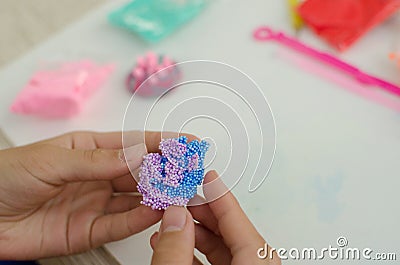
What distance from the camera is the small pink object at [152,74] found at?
80 centimetres

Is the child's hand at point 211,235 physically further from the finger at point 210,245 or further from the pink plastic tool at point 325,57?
the pink plastic tool at point 325,57

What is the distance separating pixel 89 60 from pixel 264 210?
41 centimetres

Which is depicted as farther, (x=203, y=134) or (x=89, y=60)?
(x=89, y=60)

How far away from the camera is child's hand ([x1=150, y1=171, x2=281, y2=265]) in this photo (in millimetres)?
497

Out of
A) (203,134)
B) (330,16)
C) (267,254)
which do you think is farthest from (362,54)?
(267,254)

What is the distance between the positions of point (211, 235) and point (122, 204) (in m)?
0.13

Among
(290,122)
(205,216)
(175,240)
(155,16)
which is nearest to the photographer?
(175,240)

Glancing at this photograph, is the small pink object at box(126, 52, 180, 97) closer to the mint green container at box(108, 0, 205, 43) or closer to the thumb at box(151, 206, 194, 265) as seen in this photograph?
the mint green container at box(108, 0, 205, 43)

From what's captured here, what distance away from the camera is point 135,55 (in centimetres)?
88

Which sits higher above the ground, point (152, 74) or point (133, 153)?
point (152, 74)

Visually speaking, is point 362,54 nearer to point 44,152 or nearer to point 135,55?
point 135,55

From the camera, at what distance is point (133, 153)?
58 cm

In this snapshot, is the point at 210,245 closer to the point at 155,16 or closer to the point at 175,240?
the point at 175,240

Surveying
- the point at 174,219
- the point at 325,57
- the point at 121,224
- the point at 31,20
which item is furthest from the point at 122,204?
the point at 31,20
